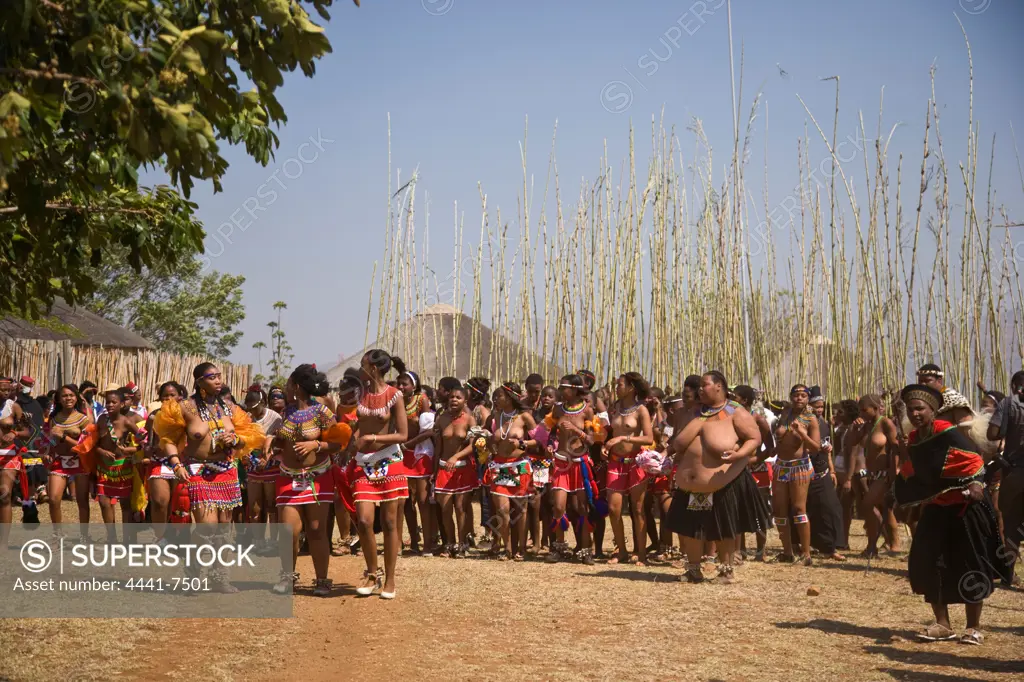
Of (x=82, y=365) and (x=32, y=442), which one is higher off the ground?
(x=82, y=365)

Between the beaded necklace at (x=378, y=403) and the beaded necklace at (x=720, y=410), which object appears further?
the beaded necklace at (x=720, y=410)

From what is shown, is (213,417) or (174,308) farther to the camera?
(174,308)

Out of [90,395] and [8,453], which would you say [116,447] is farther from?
[90,395]

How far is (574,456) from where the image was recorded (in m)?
10.2

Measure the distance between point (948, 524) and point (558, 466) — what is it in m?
4.31

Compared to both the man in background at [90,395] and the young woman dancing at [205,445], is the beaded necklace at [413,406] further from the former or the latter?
the man in background at [90,395]

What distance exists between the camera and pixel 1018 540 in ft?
27.9

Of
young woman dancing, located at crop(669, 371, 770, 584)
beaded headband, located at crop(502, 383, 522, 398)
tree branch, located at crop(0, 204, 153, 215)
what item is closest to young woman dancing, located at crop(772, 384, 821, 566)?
young woman dancing, located at crop(669, 371, 770, 584)

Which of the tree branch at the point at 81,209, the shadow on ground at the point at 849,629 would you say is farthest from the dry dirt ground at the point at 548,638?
the tree branch at the point at 81,209

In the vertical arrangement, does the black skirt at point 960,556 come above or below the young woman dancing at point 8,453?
below

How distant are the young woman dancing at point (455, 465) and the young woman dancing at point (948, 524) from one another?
15.5 feet

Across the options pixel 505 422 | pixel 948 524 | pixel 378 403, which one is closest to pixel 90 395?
pixel 505 422

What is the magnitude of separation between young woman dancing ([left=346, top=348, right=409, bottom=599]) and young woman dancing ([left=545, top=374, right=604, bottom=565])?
2.77 metres

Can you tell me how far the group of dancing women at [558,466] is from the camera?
6.66m
